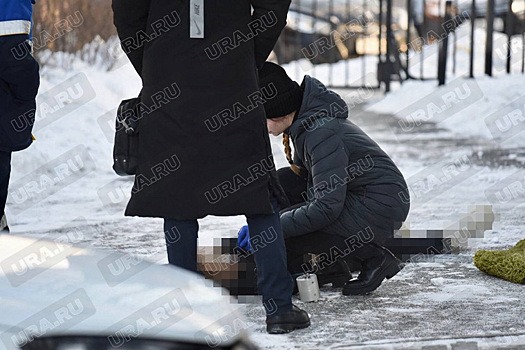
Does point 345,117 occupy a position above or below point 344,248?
above

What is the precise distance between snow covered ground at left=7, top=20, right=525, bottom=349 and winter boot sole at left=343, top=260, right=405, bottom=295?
0.04 m

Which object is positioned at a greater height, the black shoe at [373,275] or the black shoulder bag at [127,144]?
the black shoulder bag at [127,144]

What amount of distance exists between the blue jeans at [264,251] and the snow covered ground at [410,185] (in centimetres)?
17

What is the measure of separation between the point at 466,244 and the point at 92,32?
7.87 meters

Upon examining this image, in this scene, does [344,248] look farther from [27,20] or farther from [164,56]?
[27,20]

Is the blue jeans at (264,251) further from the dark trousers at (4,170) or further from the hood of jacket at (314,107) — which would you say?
the dark trousers at (4,170)

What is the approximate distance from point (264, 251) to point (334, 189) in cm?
72

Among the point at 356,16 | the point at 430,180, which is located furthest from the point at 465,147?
the point at 356,16

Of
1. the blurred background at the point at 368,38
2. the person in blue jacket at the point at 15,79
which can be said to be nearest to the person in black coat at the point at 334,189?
the person in blue jacket at the point at 15,79

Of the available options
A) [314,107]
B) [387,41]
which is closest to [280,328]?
[314,107]

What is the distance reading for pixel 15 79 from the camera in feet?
17.4

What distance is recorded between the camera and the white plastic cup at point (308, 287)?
5000 mm

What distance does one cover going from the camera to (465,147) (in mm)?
10930

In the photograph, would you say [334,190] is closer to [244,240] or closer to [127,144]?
[244,240]
